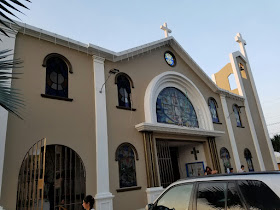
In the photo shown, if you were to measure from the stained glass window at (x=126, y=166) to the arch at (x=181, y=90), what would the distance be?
6.88 feet

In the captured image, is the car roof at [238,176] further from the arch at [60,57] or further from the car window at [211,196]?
the arch at [60,57]

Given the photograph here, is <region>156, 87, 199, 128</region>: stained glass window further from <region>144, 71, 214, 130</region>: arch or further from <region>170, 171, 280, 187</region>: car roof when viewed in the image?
<region>170, 171, 280, 187</region>: car roof

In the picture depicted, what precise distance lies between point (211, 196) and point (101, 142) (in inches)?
228

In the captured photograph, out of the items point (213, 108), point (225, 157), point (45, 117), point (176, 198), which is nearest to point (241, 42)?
point (213, 108)

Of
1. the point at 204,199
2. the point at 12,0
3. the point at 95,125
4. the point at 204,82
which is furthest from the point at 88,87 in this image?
the point at 204,82

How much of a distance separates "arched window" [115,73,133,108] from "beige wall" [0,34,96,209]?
1545mm

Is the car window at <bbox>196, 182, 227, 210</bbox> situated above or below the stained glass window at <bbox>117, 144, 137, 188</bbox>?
below

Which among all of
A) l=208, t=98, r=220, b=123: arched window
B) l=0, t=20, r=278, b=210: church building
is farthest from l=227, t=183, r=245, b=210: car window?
l=208, t=98, r=220, b=123: arched window

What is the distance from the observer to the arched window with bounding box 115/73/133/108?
10273 millimetres

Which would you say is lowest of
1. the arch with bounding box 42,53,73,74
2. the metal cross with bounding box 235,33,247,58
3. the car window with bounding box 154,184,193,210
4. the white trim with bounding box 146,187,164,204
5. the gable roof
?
the white trim with bounding box 146,187,164,204

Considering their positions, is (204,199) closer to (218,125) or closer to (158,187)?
(158,187)

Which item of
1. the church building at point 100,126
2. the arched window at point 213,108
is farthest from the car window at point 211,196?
the arched window at point 213,108

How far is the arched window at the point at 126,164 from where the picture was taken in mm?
8914

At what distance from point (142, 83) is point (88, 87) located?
10.1 ft
